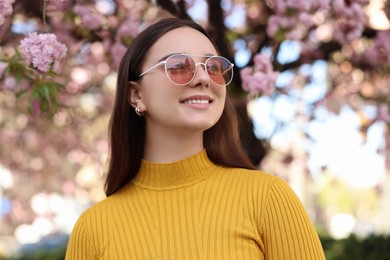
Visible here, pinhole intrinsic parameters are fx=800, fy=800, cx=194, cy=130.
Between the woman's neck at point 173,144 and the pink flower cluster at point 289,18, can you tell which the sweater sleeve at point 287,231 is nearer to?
the woman's neck at point 173,144

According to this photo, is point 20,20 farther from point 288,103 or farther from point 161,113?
point 161,113

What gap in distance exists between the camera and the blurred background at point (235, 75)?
11.0 ft

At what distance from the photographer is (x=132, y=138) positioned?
230 centimetres

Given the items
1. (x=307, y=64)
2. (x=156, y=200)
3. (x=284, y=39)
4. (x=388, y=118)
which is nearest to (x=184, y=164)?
(x=156, y=200)

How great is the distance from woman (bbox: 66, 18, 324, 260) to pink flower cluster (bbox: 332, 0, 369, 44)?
6.31ft

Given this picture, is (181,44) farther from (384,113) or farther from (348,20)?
(384,113)

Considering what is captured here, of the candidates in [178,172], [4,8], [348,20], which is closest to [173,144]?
[178,172]

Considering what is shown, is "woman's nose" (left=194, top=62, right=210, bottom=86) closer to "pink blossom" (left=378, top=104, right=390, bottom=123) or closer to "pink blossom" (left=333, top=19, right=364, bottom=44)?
"pink blossom" (left=333, top=19, right=364, bottom=44)

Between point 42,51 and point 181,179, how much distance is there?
738mm

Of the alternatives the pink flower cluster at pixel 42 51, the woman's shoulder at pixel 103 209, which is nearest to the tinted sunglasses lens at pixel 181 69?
the woman's shoulder at pixel 103 209

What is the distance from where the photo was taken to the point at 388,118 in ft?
15.6

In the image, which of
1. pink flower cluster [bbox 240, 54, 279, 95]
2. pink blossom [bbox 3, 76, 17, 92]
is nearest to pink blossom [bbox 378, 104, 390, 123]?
pink flower cluster [bbox 240, 54, 279, 95]

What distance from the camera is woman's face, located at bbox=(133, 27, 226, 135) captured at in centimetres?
206

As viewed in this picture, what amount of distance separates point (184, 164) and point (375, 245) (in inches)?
172
